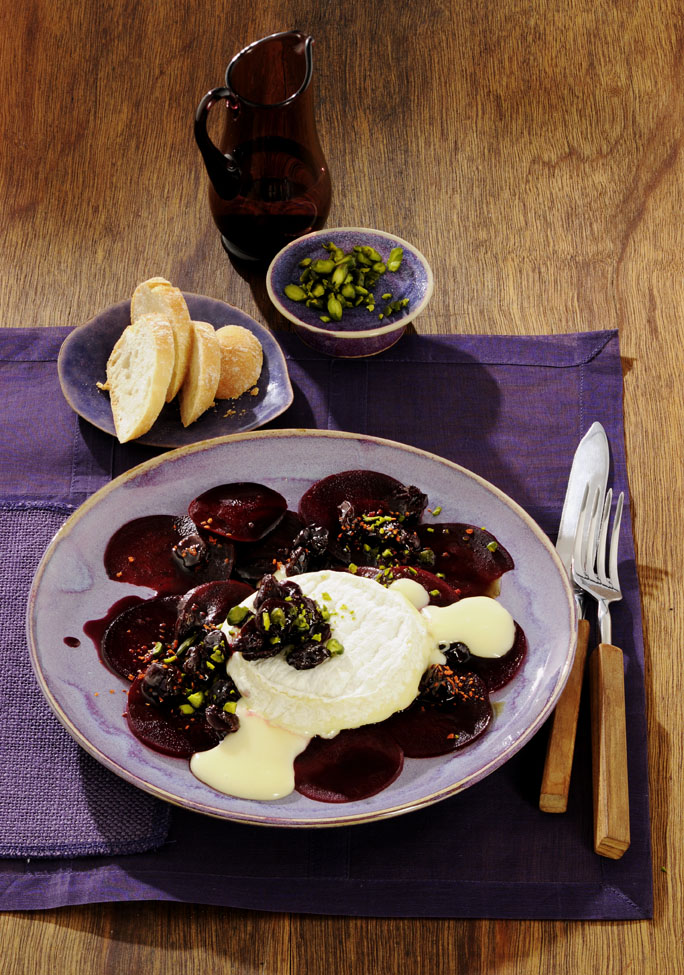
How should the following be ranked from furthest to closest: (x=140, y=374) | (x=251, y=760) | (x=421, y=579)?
(x=140, y=374), (x=421, y=579), (x=251, y=760)

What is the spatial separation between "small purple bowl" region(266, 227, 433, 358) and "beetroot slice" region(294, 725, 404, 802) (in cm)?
61

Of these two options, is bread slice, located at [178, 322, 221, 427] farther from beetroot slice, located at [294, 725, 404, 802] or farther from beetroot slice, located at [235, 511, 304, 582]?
beetroot slice, located at [294, 725, 404, 802]

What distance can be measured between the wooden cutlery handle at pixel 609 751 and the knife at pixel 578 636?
26 mm

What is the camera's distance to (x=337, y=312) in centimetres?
135

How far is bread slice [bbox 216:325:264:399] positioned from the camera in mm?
1290

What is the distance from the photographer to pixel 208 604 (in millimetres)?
1088

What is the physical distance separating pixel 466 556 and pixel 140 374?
52 cm

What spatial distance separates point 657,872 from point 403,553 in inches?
19.6

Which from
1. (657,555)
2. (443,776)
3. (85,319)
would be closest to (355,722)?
(443,776)

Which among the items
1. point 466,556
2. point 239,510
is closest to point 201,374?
point 239,510

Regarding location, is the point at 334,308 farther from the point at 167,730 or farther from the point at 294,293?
the point at 167,730

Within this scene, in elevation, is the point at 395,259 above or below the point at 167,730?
above

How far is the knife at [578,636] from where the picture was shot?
3.46 feet

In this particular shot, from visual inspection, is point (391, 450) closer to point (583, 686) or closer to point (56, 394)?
point (583, 686)
